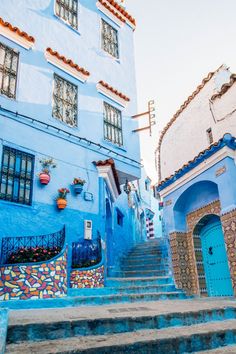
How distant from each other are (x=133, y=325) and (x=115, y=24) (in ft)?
42.3

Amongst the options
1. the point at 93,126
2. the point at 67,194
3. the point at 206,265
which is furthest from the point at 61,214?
the point at 206,265

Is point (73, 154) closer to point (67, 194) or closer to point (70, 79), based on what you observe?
point (67, 194)

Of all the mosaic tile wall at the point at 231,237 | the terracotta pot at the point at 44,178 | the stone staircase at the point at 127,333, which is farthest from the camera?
the terracotta pot at the point at 44,178

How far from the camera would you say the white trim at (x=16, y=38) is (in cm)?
837

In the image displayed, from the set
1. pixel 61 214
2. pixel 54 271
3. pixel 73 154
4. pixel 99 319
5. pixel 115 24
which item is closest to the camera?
pixel 99 319

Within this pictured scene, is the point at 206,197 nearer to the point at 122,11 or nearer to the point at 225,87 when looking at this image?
the point at 225,87

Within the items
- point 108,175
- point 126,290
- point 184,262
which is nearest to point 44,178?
point 108,175

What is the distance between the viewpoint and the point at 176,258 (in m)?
9.52

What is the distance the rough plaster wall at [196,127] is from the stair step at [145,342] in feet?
21.5

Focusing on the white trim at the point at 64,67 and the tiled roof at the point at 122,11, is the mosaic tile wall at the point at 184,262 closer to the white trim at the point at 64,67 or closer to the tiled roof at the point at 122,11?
the white trim at the point at 64,67

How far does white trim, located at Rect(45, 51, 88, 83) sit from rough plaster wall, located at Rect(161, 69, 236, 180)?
439 centimetres

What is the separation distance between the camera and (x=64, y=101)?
9.59 metres

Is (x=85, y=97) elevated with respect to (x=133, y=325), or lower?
elevated

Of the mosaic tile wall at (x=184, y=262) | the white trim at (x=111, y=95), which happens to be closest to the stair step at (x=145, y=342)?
the mosaic tile wall at (x=184, y=262)
